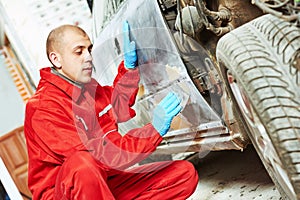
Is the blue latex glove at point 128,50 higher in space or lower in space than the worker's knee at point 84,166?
higher

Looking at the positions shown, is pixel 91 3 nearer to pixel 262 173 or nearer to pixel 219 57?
pixel 262 173

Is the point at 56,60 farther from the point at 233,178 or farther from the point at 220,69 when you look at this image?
the point at 233,178

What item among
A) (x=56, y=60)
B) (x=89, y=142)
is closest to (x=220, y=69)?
(x=89, y=142)

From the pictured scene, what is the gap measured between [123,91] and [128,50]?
273 mm

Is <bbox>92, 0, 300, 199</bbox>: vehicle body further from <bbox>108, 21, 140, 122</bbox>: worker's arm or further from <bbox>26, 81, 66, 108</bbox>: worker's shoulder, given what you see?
<bbox>26, 81, 66, 108</bbox>: worker's shoulder

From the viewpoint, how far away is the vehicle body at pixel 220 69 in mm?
1303

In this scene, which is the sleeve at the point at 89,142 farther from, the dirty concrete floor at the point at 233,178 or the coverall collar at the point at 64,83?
the dirty concrete floor at the point at 233,178

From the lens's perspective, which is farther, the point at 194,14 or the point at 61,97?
the point at 61,97

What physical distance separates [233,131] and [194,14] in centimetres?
53

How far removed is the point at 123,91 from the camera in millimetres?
2426

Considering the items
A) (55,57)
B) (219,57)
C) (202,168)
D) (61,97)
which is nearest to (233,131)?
(219,57)

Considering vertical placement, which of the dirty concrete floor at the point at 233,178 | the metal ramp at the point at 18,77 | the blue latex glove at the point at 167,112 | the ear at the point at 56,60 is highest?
the ear at the point at 56,60

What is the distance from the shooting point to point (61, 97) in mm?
2104

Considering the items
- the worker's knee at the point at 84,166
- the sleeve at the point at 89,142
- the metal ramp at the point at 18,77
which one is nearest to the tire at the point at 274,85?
the sleeve at the point at 89,142
